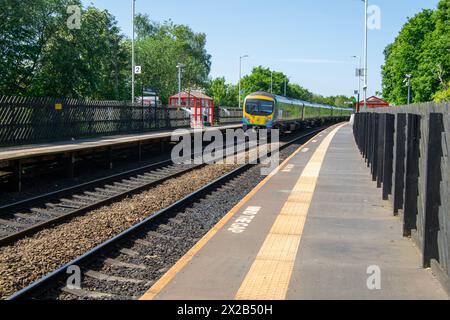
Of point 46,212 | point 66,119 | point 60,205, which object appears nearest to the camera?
point 46,212

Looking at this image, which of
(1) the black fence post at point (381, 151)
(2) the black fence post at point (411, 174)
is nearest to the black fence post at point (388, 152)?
(1) the black fence post at point (381, 151)

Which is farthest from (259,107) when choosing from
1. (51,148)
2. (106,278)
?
(106,278)

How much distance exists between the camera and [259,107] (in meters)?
31.0

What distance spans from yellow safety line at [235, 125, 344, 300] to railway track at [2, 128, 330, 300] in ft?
3.87

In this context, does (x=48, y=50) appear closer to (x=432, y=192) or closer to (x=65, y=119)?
(x=65, y=119)

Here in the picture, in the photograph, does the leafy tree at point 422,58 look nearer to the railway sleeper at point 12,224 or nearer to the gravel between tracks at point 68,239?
the gravel between tracks at point 68,239

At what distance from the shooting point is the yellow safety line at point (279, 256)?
505 centimetres

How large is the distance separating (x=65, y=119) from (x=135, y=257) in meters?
19.9

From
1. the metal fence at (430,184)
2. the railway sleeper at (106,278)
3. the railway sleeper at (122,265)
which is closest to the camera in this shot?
the metal fence at (430,184)

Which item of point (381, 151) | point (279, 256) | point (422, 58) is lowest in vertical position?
point (279, 256)

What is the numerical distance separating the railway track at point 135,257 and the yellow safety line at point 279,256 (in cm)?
118

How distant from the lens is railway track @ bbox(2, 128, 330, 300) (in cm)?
558
